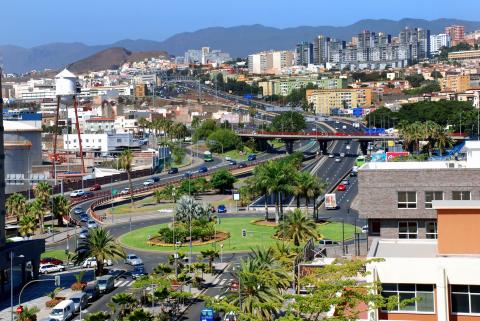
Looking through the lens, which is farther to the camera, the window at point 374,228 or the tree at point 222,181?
the tree at point 222,181

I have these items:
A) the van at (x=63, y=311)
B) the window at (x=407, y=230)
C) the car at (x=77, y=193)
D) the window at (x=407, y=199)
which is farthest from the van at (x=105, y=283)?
the car at (x=77, y=193)

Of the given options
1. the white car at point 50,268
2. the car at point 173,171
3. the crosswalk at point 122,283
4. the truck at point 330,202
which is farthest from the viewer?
the car at point 173,171

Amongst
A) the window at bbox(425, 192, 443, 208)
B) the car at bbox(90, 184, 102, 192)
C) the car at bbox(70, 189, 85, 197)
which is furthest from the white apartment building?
the window at bbox(425, 192, 443, 208)

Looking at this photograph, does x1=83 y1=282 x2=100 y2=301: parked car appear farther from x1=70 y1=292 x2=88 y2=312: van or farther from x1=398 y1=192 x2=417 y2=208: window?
x1=398 y1=192 x2=417 y2=208: window

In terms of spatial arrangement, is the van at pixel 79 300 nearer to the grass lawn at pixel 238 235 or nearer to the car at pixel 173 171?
the grass lawn at pixel 238 235

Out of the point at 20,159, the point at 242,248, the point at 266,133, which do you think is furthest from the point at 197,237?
the point at 266,133
